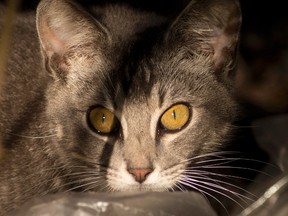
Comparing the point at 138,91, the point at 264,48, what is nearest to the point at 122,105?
the point at 138,91

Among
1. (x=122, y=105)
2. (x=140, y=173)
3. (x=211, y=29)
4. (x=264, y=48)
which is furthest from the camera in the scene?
(x=264, y=48)

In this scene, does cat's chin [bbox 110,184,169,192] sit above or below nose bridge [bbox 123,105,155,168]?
below

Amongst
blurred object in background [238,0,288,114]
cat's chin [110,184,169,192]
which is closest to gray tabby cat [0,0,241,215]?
cat's chin [110,184,169,192]

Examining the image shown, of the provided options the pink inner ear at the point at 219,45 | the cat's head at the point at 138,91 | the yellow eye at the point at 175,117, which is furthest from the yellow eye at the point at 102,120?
the pink inner ear at the point at 219,45

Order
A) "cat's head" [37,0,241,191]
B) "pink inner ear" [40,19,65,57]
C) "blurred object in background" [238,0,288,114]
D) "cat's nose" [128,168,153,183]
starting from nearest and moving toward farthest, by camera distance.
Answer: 1. "cat's nose" [128,168,153,183]
2. "cat's head" [37,0,241,191]
3. "pink inner ear" [40,19,65,57]
4. "blurred object in background" [238,0,288,114]

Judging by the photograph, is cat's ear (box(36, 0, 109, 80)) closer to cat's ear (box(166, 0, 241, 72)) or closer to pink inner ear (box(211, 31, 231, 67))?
cat's ear (box(166, 0, 241, 72))

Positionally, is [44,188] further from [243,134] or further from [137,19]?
[243,134]

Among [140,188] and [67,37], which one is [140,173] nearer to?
[140,188]

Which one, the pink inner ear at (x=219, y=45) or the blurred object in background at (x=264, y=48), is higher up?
the pink inner ear at (x=219, y=45)

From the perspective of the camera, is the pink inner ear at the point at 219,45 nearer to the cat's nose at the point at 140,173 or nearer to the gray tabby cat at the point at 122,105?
the gray tabby cat at the point at 122,105
